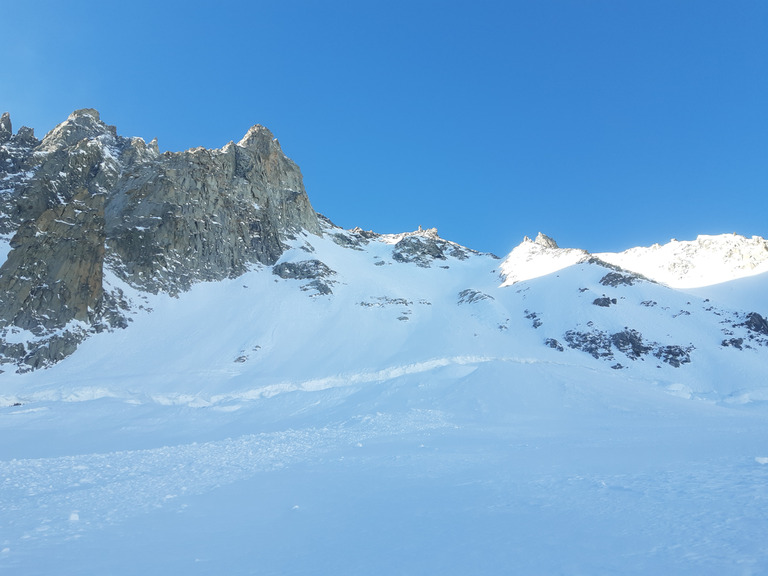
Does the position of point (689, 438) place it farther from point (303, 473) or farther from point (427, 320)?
point (427, 320)

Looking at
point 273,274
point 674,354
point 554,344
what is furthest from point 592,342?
point 273,274

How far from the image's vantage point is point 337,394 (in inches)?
1302

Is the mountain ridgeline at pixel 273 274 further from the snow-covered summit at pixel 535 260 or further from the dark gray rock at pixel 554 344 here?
the snow-covered summit at pixel 535 260

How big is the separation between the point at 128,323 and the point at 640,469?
5084 centimetres

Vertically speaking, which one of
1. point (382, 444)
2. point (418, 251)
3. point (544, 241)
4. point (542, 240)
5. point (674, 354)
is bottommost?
point (382, 444)

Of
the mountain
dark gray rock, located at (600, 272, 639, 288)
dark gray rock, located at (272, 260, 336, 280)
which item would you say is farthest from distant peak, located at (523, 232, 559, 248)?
dark gray rock, located at (272, 260, 336, 280)

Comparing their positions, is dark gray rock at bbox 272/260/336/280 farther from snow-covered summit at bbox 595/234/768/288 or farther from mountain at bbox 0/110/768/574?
snow-covered summit at bbox 595/234/768/288

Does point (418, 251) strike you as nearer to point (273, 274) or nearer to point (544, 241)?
point (544, 241)

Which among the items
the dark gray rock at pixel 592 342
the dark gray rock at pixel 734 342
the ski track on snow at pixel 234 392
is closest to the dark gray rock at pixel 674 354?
the dark gray rock at pixel 734 342

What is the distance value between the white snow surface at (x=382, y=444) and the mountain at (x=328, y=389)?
0.40ft

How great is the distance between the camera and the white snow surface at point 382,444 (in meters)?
8.02

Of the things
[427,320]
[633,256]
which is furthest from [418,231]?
[427,320]

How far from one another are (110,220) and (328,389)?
4568 centimetres

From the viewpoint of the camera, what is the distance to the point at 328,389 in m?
34.6
